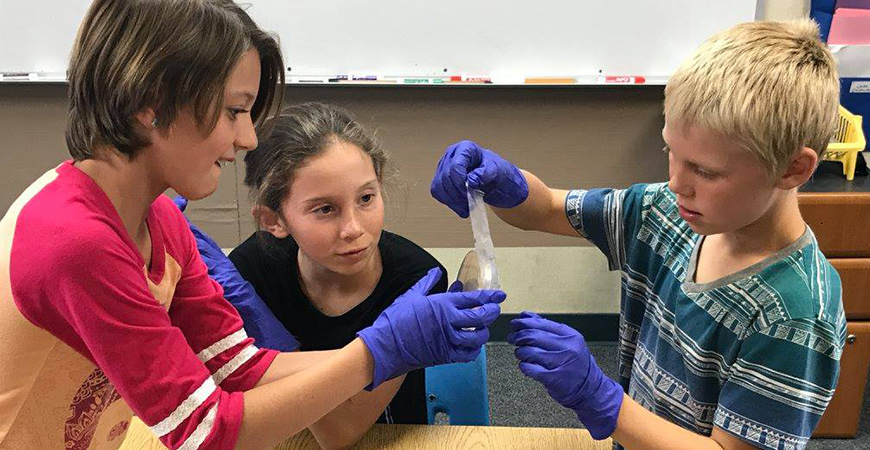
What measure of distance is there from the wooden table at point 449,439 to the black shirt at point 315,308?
0.65 ft

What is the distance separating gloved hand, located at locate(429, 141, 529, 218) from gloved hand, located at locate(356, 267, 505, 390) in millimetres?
273

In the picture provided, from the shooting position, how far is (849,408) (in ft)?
7.02

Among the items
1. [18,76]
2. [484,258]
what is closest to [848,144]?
[484,258]

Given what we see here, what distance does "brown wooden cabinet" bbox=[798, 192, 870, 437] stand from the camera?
196cm

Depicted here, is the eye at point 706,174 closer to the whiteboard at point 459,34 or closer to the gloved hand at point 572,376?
the gloved hand at point 572,376

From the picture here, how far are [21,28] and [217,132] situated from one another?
1.87 m

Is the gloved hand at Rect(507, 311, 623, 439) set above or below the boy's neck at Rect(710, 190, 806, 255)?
below

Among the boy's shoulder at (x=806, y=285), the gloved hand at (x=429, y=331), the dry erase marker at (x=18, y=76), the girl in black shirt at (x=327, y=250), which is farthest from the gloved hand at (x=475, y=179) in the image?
the dry erase marker at (x=18, y=76)

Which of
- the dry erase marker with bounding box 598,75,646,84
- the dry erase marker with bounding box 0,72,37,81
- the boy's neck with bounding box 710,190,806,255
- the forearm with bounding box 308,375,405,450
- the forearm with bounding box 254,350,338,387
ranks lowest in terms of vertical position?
the forearm with bounding box 308,375,405,450

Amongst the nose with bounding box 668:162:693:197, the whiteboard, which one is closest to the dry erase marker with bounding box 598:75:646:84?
the whiteboard

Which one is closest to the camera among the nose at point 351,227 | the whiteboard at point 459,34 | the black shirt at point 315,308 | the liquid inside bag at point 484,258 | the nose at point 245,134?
the nose at point 245,134

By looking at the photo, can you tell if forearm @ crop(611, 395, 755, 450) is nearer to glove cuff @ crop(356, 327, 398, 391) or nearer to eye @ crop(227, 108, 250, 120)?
glove cuff @ crop(356, 327, 398, 391)

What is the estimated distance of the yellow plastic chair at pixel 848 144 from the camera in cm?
202

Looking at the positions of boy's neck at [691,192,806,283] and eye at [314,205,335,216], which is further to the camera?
eye at [314,205,335,216]
